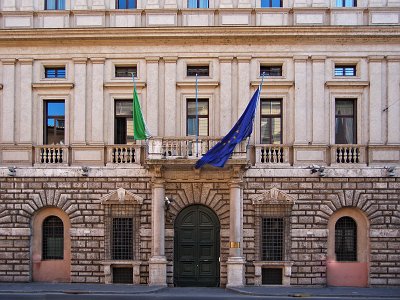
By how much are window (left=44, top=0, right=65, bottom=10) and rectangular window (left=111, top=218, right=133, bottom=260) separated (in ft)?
30.9

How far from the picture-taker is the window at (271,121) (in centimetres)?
2242

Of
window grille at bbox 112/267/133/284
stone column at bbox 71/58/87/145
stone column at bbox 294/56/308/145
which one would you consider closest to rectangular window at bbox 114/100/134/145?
stone column at bbox 71/58/87/145

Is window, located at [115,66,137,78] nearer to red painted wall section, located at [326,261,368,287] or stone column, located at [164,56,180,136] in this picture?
stone column, located at [164,56,180,136]

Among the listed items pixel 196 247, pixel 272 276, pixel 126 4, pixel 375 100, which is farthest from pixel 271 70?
pixel 272 276

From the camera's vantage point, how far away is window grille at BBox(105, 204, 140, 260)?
22.0 m

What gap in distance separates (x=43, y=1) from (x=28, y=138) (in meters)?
5.96

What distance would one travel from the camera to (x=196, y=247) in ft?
72.0

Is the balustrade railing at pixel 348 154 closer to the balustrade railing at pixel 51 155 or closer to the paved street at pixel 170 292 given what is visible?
the paved street at pixel 170 292

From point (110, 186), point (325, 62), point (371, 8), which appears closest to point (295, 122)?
point (325, 62)

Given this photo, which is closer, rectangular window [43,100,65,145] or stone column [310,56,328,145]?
stone column [310,56,328,145]

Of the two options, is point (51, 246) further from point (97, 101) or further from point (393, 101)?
point (393, 101)

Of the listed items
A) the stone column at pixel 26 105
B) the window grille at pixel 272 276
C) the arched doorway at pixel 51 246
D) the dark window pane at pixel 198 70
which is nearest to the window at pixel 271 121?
the dark window pane at pixel 198 70

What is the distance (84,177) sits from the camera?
2202 cm

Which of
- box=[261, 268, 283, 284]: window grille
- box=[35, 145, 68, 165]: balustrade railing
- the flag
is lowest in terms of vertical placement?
box=[261, 268, 283, 284]: window grille
